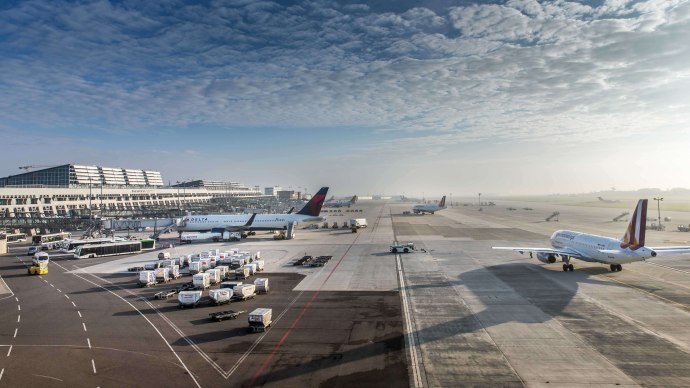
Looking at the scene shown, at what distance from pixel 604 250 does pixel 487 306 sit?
2136 centimetres

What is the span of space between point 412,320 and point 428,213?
158 meters

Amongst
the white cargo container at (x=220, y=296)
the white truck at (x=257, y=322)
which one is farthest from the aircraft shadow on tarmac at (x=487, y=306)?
the white cargo container at (x=220, y=296)

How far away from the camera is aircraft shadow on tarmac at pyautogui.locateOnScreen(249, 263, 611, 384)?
74.4ft

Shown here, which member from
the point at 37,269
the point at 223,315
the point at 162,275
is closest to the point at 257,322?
the point at 223,315

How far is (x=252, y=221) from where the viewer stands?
9081 cm

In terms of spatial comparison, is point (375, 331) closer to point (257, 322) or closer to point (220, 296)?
point (257, 322)

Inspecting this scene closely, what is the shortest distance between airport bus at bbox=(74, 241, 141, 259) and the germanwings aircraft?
19864 millimetres

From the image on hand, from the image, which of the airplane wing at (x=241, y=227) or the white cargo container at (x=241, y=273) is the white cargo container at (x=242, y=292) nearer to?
the white cargo container at (x=241, y=273)

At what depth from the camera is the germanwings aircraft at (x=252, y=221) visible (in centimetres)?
9125

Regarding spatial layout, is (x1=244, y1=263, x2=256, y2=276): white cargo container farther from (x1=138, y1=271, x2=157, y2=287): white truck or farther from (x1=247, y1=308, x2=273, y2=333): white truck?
(x1=247, y1=308, x2=273, y2=333): white truck

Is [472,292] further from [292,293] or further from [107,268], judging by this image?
[107,268]

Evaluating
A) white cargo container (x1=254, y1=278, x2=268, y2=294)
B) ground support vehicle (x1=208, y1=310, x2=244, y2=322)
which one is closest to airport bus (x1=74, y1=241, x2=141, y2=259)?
white cargo container (x1=254, y1=278, x2=268, y2=294)

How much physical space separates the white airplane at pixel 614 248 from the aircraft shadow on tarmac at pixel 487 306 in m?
2.11

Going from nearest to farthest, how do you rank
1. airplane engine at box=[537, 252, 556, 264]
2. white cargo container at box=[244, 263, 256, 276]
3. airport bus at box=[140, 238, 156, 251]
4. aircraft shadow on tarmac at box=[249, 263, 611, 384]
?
aircraft shadow on tarmac at box=[249, 263, 611, 384], white cargo container at box=[244, 263, 256, 276], airplane engine at box=[537, 252, 556, 264], airport bus at box=[140, 238, 156, 251]
